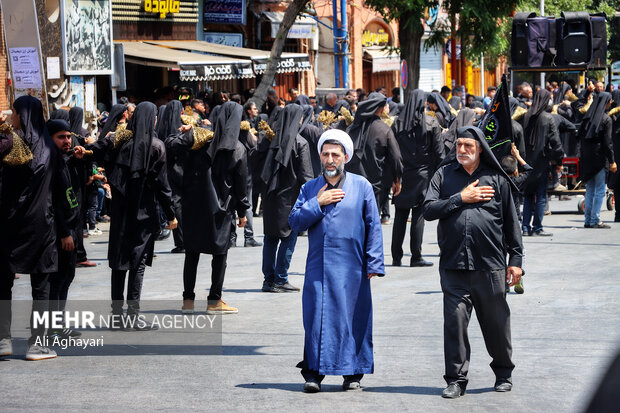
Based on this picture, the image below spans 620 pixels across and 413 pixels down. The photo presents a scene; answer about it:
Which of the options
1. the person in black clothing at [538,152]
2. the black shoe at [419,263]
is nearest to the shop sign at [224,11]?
the person in black clothing at [538,152]

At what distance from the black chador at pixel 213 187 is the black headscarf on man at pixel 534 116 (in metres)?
6.35

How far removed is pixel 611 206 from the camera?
1911 cm

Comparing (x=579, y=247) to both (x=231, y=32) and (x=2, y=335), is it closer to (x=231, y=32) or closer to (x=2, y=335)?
(x=2, y=335)

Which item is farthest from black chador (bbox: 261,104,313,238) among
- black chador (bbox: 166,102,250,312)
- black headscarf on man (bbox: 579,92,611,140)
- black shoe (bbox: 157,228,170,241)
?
black headscarf on man (bbox: 579,92,611,140)

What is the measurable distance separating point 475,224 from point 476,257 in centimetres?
20

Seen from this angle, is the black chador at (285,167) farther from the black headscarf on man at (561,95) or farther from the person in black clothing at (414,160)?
the black headscarf on man at (561,95)

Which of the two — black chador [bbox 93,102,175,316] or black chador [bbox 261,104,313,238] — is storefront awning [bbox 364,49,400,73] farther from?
black chador [bbox 93,102,175,316]

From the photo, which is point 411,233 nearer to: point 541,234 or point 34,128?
point 541,234

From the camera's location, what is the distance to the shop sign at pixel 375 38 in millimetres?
42969

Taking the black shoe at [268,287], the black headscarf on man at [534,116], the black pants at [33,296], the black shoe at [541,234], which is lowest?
the black shoe at [541,234]

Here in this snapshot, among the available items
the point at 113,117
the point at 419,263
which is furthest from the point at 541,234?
the point at 113,117

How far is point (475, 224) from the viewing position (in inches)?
258

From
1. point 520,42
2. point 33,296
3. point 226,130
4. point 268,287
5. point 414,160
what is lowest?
point 268,287

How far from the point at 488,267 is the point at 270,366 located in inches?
71.4
